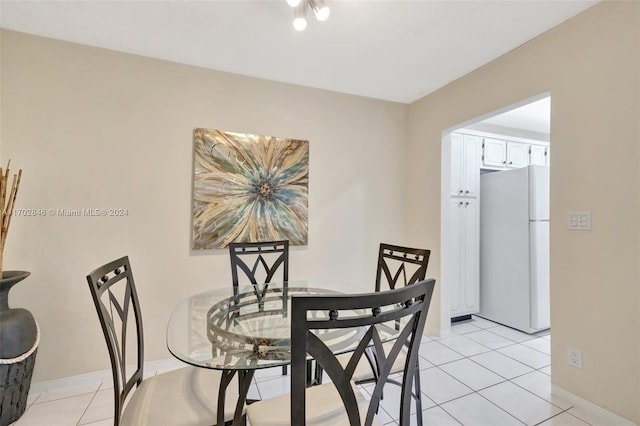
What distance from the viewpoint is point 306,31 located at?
1.97m

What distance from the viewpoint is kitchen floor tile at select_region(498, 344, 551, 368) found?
241 cm

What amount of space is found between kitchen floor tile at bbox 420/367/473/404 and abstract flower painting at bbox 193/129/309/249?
1.47m

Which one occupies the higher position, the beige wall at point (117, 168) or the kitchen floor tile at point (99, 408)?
the beige wall at point (117, 168)

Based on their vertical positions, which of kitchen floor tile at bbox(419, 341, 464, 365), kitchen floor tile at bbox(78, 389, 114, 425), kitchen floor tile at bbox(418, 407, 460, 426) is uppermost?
kitchen floor tile at bbox(419, 341, 464, 365)

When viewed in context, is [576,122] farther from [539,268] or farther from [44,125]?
[44,125]

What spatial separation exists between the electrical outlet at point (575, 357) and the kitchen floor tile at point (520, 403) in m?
0.30

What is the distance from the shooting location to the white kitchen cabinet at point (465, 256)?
3230 millimetres

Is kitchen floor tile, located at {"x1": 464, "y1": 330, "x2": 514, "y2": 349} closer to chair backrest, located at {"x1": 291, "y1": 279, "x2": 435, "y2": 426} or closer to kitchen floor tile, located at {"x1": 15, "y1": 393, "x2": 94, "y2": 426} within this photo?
chair backrest, located at {"x1": 291, "y1": 279, "x2": 435, "y2": 426}

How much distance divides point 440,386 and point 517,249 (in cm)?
181

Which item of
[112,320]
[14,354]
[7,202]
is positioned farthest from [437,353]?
[7,202]

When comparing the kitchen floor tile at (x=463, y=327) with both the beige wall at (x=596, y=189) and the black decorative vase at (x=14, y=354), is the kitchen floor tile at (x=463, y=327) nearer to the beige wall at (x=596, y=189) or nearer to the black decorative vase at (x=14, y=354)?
the beige wall at (x=596, y=189)

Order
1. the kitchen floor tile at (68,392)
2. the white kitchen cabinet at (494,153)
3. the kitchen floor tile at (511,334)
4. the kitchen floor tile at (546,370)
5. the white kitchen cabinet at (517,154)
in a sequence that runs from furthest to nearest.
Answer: the white kitchen cabinet at (517,154) → the white kitchen cabinet at (494,153) → the kitchen floor tile at (511,334) → the kitchen floor tile at (546,370) → the kitchen floor tile at (68,392)

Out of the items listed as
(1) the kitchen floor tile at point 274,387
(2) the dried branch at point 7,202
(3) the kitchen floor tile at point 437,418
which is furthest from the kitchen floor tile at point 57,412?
(3) the kitchen floor tile at point 437,418

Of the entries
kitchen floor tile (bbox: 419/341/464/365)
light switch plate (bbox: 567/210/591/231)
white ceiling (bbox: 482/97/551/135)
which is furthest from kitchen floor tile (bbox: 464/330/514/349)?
white ceiling (bbox: 482/97/551/135)
